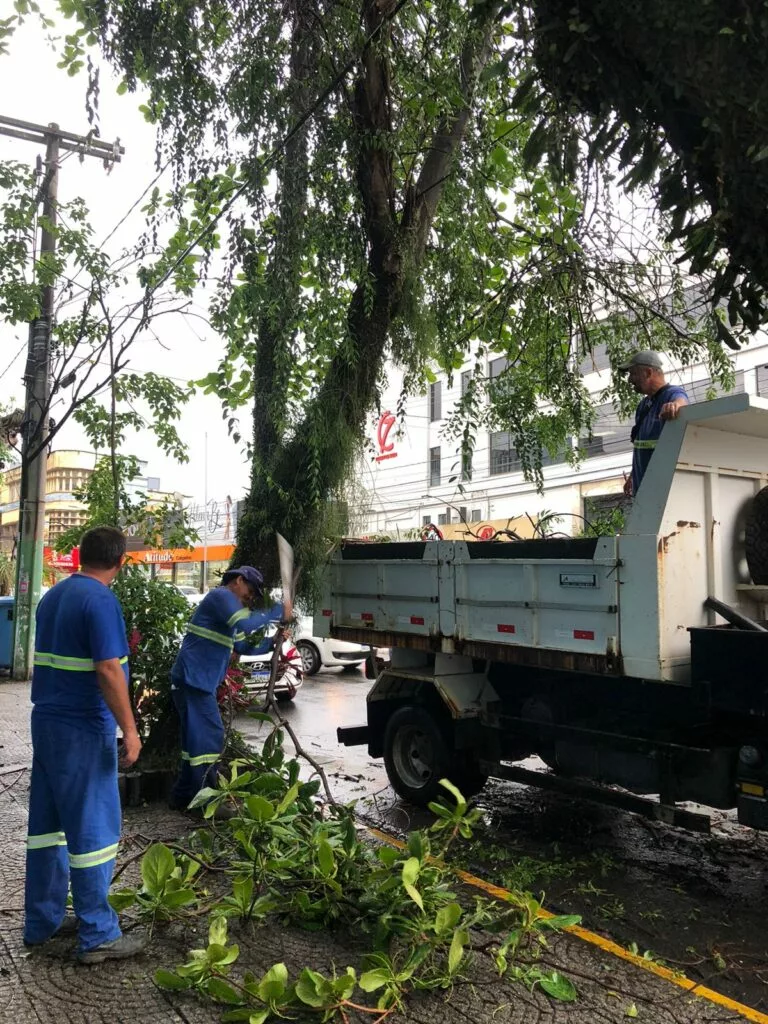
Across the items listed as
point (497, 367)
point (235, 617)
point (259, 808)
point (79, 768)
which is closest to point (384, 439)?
point (235, 617)

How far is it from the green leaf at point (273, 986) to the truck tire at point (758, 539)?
11.7 feet

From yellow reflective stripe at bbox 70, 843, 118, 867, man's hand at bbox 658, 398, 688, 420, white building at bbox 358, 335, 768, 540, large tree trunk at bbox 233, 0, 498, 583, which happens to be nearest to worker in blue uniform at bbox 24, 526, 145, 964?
yellow reflective stripe at bbox 70, 843, 118, 867

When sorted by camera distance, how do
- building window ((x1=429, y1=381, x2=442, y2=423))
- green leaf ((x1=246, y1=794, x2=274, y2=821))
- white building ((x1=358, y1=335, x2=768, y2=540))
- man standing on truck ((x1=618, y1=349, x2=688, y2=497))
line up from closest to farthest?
green leaf ((x1=246, y1=794, x2=274, y2=821)) < man standing on truck ((x1=618, y1=349, x2=688, y2=497)) < white building ((x1=358, y1=335, x2=768, y2=540)) < building window ((x1=429, y1=381, x2=442, y2=423))

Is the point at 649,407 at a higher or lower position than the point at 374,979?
higher

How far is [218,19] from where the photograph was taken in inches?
281

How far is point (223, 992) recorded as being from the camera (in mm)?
3115

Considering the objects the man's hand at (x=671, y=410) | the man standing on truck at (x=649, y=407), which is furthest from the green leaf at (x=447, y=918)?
the man's hand at (x=671, y=410)

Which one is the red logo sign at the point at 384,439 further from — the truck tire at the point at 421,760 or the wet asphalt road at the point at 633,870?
the wet asphalt road at the point at 633,870

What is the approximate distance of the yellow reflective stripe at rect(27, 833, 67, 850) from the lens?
12.1ft

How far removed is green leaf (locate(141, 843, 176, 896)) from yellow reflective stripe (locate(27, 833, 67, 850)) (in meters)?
0.38

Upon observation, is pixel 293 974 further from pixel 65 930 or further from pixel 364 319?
pixel 364 319

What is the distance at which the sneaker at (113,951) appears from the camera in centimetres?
349

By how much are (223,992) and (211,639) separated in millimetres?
2863

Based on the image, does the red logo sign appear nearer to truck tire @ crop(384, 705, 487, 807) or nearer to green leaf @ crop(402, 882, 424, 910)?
truck tire @ crop(384, 705, 487, 807)
